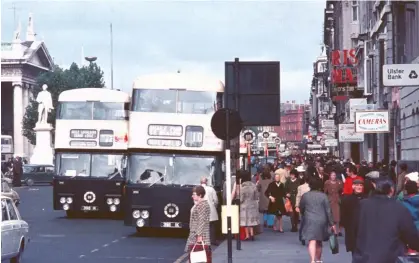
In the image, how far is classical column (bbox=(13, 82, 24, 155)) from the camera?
122 metres

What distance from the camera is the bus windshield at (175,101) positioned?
1041 inches

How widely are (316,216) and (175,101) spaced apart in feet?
32.6

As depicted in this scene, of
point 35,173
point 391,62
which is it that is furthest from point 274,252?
point 35,173

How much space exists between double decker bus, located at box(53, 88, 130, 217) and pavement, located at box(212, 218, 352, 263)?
7.99m

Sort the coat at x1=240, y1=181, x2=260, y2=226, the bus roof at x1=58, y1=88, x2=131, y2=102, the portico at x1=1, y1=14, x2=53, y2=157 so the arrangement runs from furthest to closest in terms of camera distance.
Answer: the portico at x1=1, y1=14, x2=53, y2=157
the bus roof at x1=58, y1=88, x2=131, y2=102
the coat at x1=240, y1=181, x2=260, y2=226

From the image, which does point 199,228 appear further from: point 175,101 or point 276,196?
point 276,196

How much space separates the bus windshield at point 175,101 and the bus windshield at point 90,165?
7.53m

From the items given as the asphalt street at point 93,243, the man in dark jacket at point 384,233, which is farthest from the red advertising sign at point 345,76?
the man in dark jacket at point 384,233

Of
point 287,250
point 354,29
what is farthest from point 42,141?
point 287,250

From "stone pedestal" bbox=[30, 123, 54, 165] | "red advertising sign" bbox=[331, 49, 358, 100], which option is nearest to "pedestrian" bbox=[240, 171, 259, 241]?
"red advertising sign" bbox=[331, 49, 358, 100]

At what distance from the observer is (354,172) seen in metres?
24.7

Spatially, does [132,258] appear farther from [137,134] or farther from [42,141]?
[42,141]

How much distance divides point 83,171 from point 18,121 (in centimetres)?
9277

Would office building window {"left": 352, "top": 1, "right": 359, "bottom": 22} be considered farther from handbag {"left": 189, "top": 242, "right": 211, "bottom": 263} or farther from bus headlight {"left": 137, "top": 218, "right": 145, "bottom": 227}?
handbag {"left": 189, "top": 242, "right": 211, "bottom": 263}
